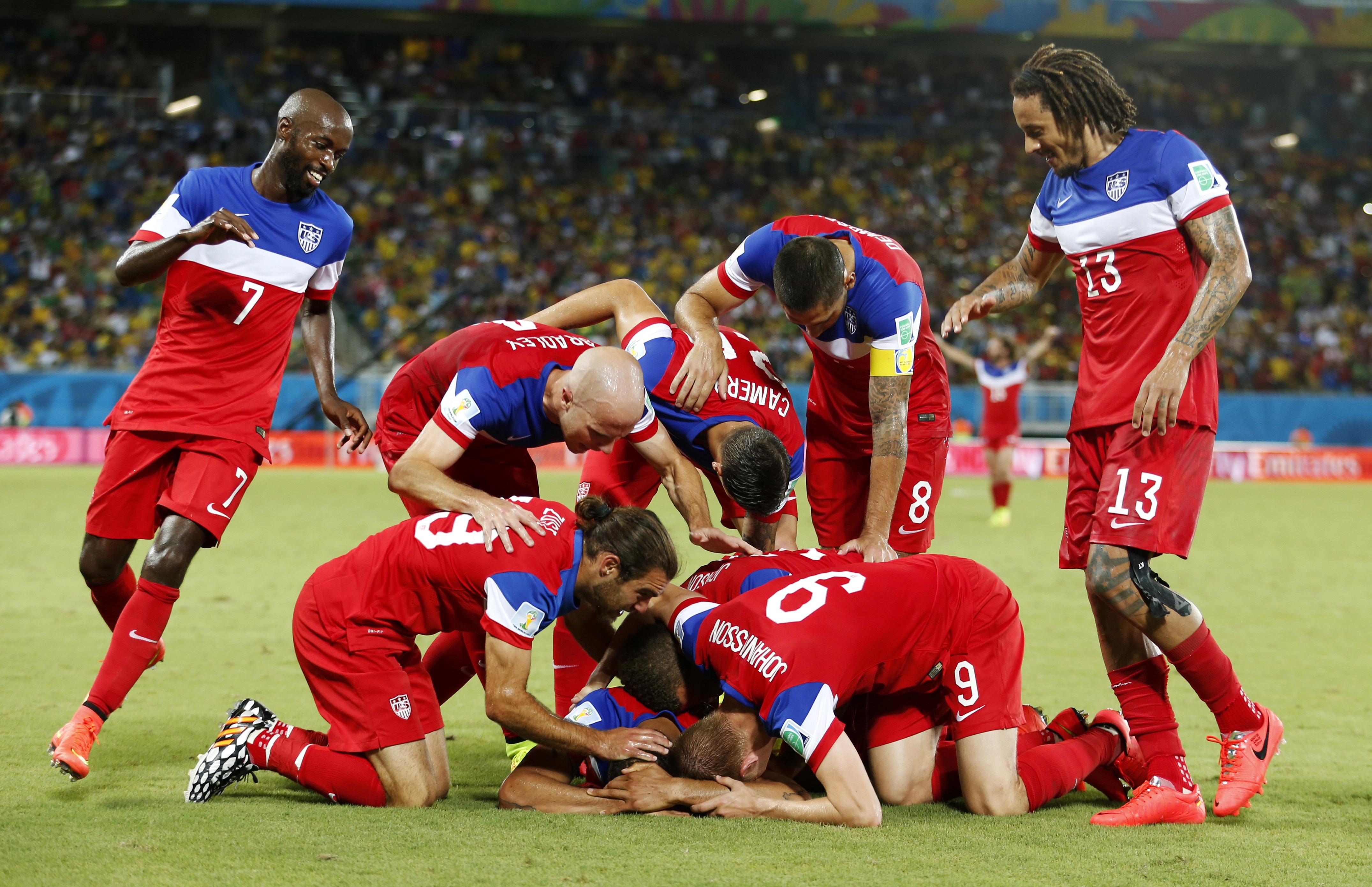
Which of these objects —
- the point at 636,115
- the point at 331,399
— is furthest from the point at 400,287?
the point at 331,399

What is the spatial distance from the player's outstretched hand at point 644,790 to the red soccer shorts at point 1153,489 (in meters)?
1.67

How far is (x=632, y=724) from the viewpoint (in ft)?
14.2

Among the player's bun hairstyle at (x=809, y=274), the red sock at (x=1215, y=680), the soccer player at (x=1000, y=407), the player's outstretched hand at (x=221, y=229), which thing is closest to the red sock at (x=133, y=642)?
the player's outstretched hand at (x=221, y=229)

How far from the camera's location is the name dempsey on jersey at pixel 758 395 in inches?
205

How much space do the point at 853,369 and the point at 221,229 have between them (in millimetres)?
2656

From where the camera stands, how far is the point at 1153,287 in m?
4.34

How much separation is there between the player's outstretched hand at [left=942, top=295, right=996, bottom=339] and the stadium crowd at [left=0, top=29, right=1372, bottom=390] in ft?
63.6

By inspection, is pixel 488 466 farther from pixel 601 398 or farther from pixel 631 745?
pixel 631 745

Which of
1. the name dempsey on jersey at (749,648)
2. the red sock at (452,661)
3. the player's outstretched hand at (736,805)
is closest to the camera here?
the name dempsey on jersey at (749,648)

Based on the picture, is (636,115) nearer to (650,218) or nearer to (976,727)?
(650,218)

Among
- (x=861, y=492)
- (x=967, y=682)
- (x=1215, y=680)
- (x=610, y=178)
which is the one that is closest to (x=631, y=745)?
(x=967, y=682)

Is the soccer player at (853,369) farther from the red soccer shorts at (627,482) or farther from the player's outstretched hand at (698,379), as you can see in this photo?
the red soccer shorts at (627,482)

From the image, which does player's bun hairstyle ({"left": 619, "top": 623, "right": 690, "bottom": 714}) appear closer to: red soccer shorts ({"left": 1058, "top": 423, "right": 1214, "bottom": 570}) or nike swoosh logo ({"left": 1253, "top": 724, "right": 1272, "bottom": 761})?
red soccer shorts ({"left": 1058, "top": 423, "right": 1214, "bottom": 570})

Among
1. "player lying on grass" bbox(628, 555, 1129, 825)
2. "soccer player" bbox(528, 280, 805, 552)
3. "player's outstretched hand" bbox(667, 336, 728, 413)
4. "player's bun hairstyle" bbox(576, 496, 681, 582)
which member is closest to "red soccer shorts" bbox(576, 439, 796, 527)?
"soccer player" bbox(528, 280, 805, 552)
